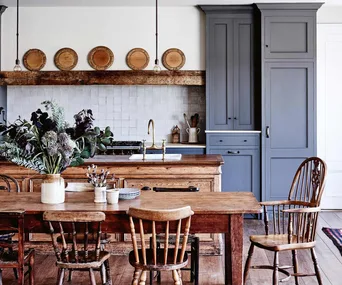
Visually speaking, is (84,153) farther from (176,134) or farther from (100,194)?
(176,134)

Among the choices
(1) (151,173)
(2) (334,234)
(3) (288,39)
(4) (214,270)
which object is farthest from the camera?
(3) (288,39)

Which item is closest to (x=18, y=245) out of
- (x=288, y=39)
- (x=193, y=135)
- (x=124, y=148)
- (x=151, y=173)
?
(x=151, y=173)

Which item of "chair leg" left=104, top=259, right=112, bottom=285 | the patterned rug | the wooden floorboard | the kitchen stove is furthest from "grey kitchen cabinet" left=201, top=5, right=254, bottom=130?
"chair leg" left=104, top=259, right=112, bottom=285

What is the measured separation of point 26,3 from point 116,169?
326 centimetres

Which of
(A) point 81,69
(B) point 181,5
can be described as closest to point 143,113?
(A) point 81,69

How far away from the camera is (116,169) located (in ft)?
14.9

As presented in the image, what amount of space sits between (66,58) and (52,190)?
3906 millimetres

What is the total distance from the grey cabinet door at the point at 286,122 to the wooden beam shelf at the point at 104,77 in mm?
965

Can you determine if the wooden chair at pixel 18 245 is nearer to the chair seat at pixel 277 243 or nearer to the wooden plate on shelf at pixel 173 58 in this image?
the chair seat at pixel 277 243

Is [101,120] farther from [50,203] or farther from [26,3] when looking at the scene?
A: [50,203]

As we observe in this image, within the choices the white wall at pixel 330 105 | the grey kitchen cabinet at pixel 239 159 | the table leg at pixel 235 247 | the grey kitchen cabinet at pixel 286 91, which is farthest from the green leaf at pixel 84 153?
the white wall at pixel 330 105

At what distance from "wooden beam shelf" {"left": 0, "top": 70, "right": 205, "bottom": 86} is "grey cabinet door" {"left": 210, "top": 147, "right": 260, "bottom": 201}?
41.2 inches

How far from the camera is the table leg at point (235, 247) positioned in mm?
2984

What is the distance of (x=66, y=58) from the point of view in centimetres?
677
